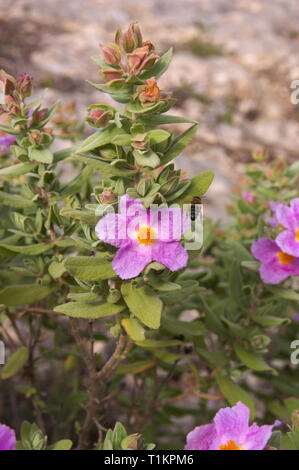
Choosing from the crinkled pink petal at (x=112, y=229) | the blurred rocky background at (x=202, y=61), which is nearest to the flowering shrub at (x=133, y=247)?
the crinkled pink petal at (x=112, y=229)

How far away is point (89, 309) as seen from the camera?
112 centimetres

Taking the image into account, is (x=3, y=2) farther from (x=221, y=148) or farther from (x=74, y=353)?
(x=74, y=353)

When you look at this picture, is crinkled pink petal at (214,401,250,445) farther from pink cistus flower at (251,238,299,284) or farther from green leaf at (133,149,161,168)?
green leaf at (133,149,161,168)

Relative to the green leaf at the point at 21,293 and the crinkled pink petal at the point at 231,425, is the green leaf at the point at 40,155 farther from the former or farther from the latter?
the crinkled pink petal at the point at 231,425

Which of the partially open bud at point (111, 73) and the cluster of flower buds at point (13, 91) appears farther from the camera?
the cluster of flower buds at point (13, 91)

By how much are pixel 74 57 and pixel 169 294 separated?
12.3ft

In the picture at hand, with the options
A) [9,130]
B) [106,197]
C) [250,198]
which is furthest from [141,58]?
[250,198]

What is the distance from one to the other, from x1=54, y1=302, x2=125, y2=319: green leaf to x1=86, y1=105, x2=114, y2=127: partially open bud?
40cm

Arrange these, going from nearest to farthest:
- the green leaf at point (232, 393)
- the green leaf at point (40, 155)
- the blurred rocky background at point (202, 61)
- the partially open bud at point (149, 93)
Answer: the partially open bud at point (149, 93) → the green leaf at point (40, 155) → the green leaf at point (232, 393) → the blurred rocky background at point (202, 61)

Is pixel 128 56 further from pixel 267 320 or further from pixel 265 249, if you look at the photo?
pixel 267 320

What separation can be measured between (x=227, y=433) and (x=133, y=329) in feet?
0.98

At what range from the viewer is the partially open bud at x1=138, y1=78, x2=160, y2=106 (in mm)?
958

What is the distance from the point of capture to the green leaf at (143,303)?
1.03m

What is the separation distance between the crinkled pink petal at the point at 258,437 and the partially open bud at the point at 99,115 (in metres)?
0.70
